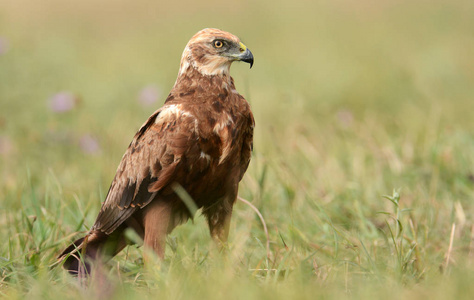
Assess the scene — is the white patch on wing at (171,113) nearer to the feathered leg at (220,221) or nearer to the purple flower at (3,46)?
the feathered leg at (220,221)

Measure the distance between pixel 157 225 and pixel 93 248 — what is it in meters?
0.55

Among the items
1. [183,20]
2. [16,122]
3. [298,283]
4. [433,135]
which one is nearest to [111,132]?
[16,122]

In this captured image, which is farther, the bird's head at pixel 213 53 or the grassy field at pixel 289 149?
the bird's head at pixel 213 53

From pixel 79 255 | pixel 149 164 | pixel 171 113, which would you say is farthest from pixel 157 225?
pixel 171 113

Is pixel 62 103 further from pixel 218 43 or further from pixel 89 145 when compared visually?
pixel 218 43

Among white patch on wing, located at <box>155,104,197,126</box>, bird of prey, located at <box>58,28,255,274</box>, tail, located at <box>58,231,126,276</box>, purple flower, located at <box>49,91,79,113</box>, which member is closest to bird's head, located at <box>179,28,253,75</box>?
bird of prey, located at <box>58,28,255,274</box>

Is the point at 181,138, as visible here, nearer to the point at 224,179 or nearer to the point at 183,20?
the point at 224,179

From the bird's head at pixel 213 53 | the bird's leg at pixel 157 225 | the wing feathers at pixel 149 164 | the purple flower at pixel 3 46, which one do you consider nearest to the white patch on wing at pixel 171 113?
the wing feathers at pixel 149 164

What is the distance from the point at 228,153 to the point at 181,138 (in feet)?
0.86

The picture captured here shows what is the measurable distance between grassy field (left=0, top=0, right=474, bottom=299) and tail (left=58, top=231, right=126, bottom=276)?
0.10 meters

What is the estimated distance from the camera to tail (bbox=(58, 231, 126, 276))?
4.04 metres

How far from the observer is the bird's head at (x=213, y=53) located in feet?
13.2

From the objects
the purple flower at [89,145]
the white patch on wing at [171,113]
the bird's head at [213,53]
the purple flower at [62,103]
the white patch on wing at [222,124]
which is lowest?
the purple flower at [89,145]

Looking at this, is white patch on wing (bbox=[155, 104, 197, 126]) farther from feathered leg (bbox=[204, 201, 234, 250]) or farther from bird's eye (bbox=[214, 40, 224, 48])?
feathered leg (bbox=[204, 201, 234, 250])
